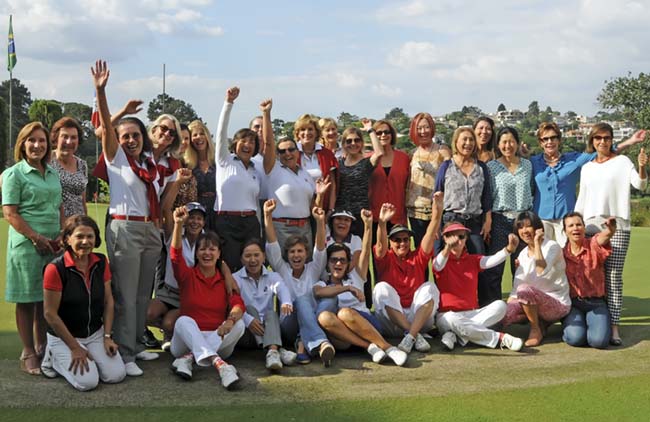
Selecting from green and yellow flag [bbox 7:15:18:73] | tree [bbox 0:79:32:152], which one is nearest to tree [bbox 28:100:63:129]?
green and yellow flag [bbox 7:15:18:73]

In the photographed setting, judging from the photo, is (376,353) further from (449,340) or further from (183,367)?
(183,367)

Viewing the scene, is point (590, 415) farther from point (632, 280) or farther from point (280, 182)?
point (632, 280)

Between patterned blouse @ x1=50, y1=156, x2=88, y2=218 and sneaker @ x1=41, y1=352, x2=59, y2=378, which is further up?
patterned blouse @ x1=50, y1=156, x2=88, y2=218

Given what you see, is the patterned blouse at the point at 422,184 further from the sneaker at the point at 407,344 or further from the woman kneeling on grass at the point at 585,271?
the sneaker at the point at 407,344

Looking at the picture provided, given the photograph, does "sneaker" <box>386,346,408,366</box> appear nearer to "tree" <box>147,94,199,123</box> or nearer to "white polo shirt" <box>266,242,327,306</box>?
"white polo shirt" <box>266,242,327,306</box>

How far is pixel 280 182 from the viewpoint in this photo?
630 cm

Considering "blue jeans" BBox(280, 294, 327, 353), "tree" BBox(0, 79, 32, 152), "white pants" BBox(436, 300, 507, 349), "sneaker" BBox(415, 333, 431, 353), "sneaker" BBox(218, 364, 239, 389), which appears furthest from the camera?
"tree" BBox(0, 79, 32, 152)

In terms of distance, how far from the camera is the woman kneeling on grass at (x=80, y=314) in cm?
473

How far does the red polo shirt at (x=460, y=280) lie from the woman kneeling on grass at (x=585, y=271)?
2.74 ft

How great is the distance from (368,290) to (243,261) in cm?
160

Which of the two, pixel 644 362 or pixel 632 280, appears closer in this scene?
pixel 644 362

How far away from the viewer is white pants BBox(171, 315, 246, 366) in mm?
4957

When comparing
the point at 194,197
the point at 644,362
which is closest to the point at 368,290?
the point at 194,197

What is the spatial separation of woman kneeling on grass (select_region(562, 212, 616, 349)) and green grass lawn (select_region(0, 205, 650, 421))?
0.36 meters
